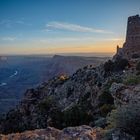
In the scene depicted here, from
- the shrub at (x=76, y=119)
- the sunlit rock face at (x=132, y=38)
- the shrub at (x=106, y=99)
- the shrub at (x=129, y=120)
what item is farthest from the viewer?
the sunlit rock face at (x=132, y=38)

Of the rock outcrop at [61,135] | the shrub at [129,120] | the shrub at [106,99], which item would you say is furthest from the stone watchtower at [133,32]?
the shrub at [129,120]

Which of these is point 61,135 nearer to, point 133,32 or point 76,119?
point 76,119

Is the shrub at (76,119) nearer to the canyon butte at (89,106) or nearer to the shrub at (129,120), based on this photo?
the canyon butte at (89,106)

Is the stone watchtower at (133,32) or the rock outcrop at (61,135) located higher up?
the stone watchtower at (133,32)

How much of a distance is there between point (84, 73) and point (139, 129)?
140ft

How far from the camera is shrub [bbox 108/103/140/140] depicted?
10.6m

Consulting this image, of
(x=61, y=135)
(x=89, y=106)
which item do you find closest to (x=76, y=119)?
(x=89, y=106)

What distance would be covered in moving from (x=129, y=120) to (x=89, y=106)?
2482 cm

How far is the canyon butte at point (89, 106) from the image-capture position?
11182 millimetres

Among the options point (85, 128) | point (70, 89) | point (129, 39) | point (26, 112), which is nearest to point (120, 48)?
point (129, 39)

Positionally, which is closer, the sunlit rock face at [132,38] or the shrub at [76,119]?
the shrub at [76,119]

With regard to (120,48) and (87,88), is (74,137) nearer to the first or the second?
(87,88)

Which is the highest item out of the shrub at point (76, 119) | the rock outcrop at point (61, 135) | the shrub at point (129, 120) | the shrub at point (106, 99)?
the shrub at point (129, 120)

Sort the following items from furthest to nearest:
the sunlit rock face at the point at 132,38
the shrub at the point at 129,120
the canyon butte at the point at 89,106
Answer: the sunlit rock face at the point at 132,38
the canyon butte at the point at 89,106
the shrub at the point at 129,120
